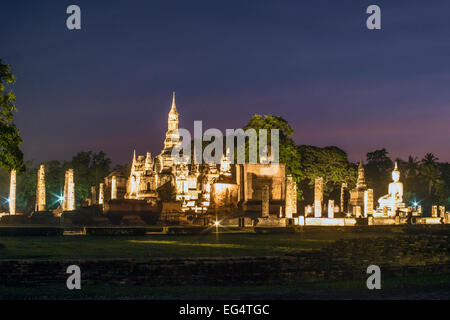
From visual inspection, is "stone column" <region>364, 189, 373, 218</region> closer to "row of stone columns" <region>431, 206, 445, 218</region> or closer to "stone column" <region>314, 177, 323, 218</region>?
"stone column" <region>314, 177, 323, 218</region>

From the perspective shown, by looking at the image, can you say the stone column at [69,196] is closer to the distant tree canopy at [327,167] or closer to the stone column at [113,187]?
the stone column at [113,187]

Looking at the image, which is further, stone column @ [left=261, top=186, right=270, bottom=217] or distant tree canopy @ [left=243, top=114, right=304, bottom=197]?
distant tree canopy @ [left=243, top=114, right=304, bottom=197]

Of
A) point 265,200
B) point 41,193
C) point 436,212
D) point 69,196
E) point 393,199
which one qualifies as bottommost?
point 436,212

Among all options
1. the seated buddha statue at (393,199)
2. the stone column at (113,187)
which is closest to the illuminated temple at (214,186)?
the stone column at (113,187)

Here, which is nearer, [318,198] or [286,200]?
[286,200]

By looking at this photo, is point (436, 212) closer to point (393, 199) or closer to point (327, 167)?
point (393, 199)

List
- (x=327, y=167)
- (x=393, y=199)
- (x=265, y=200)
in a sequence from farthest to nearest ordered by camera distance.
Answer: 1. (x=327, y=167)
2. (x=393, y=199)
3. (x=265, y=200)

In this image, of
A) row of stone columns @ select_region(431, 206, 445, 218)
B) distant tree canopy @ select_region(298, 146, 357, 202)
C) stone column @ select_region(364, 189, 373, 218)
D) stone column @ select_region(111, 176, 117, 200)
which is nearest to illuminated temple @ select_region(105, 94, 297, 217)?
stone column @ select_region(111, 176, 117, 200)

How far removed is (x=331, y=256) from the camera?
17.7m

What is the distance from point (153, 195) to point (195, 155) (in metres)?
13.2

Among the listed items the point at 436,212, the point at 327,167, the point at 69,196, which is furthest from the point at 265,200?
the point at 327,167

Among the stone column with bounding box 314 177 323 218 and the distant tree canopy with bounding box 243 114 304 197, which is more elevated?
the distant tree canopy with bounding box 243 114 304 197

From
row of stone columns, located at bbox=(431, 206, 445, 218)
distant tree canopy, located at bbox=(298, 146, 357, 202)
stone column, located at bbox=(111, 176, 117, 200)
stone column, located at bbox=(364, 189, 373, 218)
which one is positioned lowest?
row of stone columns, located at bbox=(431, 206, 445, 218)
